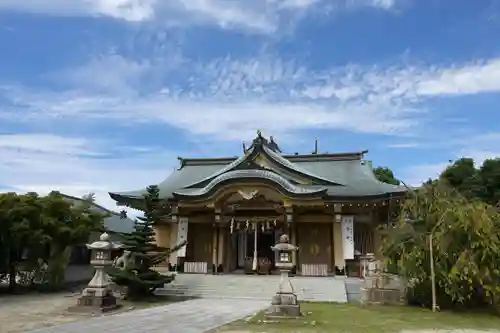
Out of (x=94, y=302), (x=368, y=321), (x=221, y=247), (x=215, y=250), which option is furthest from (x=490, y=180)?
(x=94, y=302)

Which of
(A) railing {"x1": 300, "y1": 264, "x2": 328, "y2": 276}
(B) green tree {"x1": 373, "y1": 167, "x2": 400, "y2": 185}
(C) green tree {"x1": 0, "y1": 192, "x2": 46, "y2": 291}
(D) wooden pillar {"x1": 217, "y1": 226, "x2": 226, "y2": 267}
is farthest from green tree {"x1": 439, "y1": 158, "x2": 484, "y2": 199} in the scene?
(C) green tree {"x1": 0, "y1": 192, "x2": 46, "y2": 291}

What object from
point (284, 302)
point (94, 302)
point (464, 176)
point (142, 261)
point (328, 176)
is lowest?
point (94, 302)

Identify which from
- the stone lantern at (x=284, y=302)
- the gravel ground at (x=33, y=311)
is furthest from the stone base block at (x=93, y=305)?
the stone lantern at (x=284, y=302)

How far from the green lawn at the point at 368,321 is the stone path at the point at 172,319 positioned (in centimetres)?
70

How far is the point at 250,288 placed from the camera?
16.7 meters

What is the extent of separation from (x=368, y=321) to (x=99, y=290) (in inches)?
271

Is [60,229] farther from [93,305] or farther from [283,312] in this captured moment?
[283,312]

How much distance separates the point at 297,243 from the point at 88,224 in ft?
30.1

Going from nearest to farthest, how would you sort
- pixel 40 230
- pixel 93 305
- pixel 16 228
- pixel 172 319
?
pixel 172 319 < pixel 93 305 < pixel 16 228 < pixel 40 230

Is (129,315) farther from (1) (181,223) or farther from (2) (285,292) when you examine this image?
(1) (181,223)

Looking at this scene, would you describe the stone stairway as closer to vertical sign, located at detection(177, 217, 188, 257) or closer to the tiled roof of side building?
vertical sign, located at detection(177, 217, 188, 257)

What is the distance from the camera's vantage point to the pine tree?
48.1 ft

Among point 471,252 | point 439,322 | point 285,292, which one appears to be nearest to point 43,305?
point 285,292

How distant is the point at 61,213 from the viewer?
676 inches
